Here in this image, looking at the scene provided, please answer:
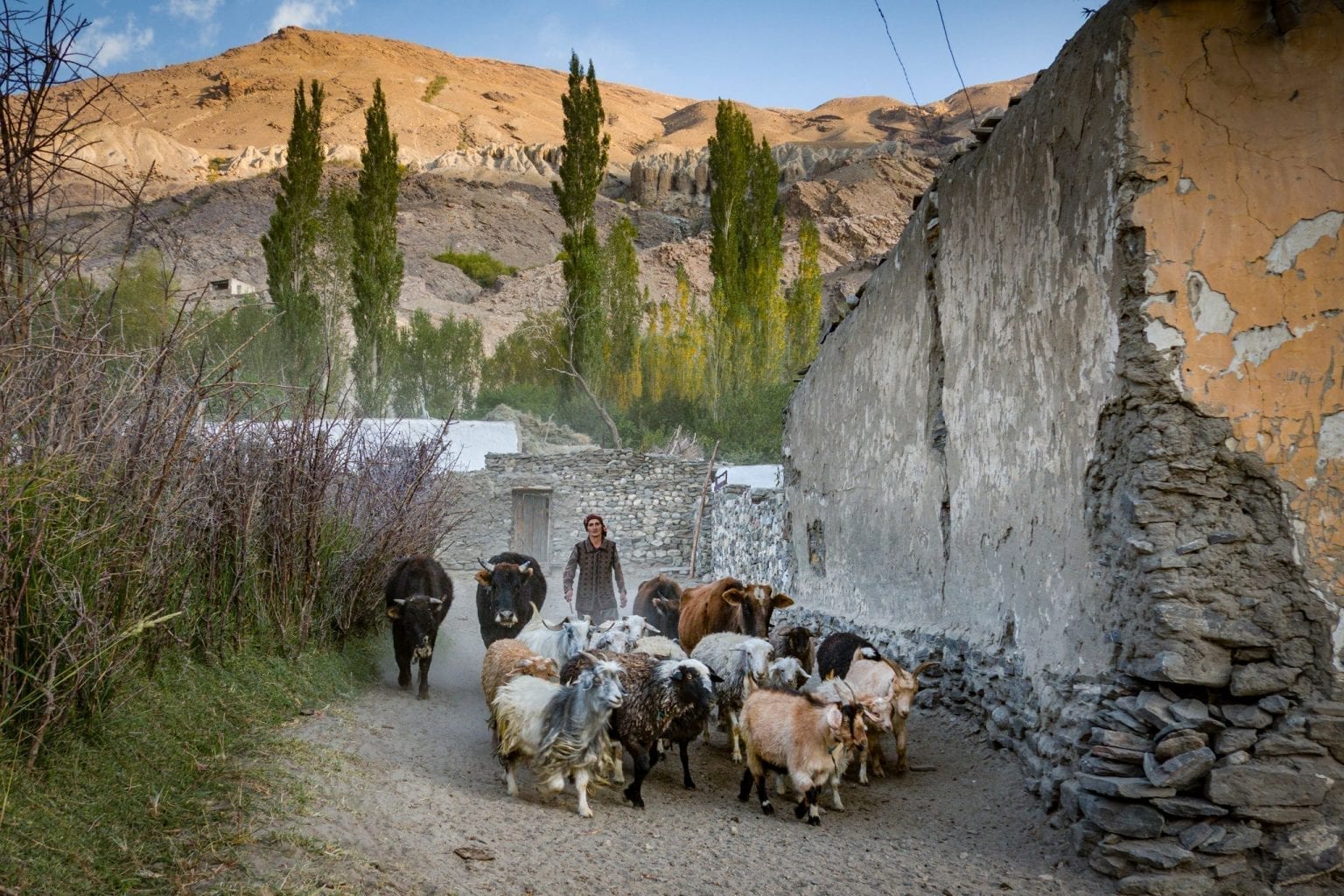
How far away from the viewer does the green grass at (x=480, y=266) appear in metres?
65.2

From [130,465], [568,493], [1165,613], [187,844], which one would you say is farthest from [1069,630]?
[568,493]

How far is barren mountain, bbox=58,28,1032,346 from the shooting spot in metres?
61.0

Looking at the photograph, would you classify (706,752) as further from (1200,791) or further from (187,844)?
(187,844)

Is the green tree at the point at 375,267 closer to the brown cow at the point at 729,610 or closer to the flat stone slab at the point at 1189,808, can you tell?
the brown cow at the point at 729,610

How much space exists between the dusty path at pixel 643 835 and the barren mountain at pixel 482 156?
31442 mm

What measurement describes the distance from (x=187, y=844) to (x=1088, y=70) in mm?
5663

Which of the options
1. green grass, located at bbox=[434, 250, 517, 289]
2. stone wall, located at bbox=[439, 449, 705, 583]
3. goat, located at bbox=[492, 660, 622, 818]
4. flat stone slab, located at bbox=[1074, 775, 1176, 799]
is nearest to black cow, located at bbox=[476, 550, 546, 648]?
goat, located at bbox=[492, 660, 622, 818]

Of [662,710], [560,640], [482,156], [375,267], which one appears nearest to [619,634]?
[560,640]

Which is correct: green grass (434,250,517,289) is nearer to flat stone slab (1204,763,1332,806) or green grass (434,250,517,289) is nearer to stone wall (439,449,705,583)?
stone wall (439,449,705,583)

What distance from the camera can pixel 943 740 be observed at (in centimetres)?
713

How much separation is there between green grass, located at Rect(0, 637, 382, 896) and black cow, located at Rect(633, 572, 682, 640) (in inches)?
196

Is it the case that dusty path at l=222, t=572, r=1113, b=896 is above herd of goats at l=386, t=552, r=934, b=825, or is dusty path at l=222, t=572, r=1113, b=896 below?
below

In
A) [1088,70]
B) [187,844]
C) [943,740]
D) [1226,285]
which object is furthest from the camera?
[943,740]

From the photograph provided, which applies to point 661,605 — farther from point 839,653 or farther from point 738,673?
point 738,673
